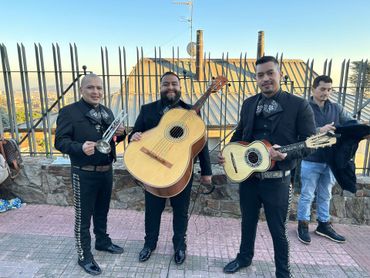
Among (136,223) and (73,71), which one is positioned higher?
(73,71)

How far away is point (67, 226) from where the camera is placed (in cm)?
382

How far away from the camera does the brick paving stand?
2.91 m

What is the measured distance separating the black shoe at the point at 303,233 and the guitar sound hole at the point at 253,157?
1746mm

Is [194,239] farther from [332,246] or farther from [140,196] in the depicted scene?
[332,246]

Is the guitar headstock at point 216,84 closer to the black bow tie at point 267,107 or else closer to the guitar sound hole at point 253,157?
the black bow tie at point 267,107

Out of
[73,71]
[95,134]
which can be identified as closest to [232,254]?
[95,134]

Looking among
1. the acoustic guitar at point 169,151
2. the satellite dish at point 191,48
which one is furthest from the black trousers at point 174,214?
the satellite dish at point 191,48

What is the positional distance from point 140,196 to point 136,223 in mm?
502

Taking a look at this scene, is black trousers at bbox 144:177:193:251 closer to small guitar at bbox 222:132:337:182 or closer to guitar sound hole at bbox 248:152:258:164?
small guitar at bbox 222:132:337:182

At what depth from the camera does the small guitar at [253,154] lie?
2.30 metres

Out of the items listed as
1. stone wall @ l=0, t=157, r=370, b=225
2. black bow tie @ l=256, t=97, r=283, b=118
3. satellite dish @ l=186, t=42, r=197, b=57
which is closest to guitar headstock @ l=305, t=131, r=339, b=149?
black bow tie @ l=256, t=97, r=283, b=118

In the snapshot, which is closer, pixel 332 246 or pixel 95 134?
pixel 95 134

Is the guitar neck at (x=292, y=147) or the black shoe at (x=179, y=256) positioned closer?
the guitar neck at (x=292, y=147)

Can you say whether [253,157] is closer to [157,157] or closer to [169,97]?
[157,157]
